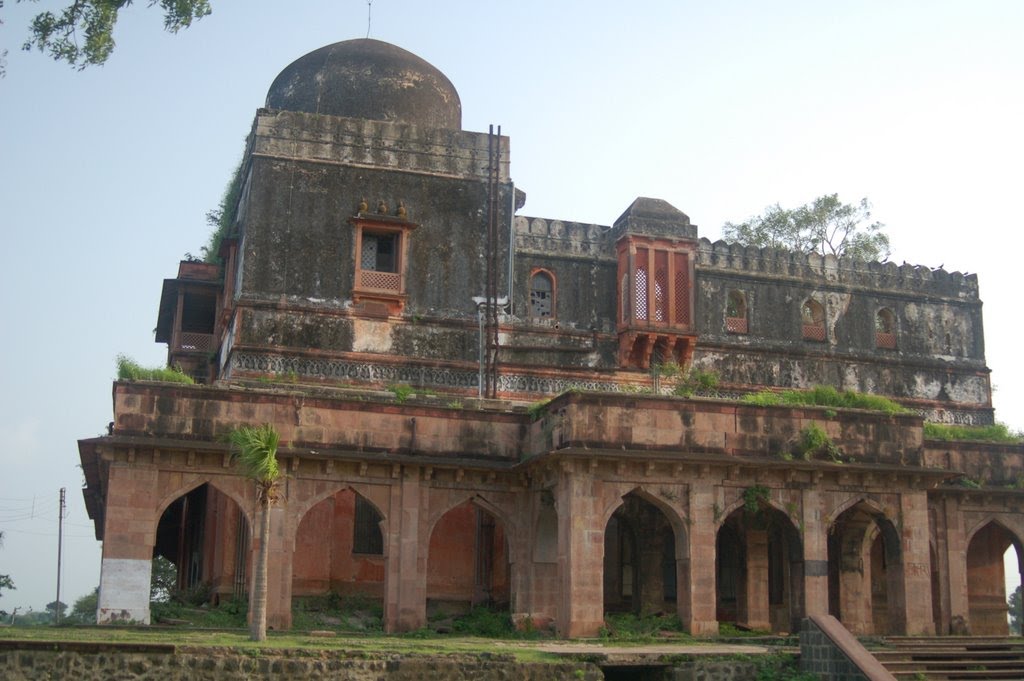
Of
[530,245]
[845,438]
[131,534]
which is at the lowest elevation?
[131,534]

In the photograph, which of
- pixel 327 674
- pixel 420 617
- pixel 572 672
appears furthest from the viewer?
pixel 420 617

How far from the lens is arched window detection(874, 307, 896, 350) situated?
110 feet

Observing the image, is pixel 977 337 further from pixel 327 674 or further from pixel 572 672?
pixel 327 674

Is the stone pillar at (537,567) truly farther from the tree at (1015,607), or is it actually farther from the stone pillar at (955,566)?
the tree at (1015,607)

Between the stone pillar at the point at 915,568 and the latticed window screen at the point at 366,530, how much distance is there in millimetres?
9956

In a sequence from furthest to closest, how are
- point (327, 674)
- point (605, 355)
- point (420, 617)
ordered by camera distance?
point (605, 355), point (420, 617), point (327, 674)

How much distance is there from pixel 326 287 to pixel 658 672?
12321 millimetres

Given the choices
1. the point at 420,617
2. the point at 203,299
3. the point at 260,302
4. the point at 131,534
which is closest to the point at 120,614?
the point at 131,534

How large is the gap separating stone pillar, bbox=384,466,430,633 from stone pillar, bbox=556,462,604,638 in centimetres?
277

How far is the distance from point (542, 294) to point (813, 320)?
712 cm

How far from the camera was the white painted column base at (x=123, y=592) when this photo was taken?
22969 millimetres

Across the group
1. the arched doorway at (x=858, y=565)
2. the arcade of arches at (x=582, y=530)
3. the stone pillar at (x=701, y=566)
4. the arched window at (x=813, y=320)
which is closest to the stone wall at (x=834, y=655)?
the stone pillar at (x=701, y=566)

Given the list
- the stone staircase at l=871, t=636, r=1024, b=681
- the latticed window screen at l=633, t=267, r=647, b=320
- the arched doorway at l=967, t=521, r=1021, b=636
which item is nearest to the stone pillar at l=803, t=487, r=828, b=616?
the stone staircase at l=871, t=636, r=1024, b=681

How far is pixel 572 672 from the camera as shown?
62.2 ft
